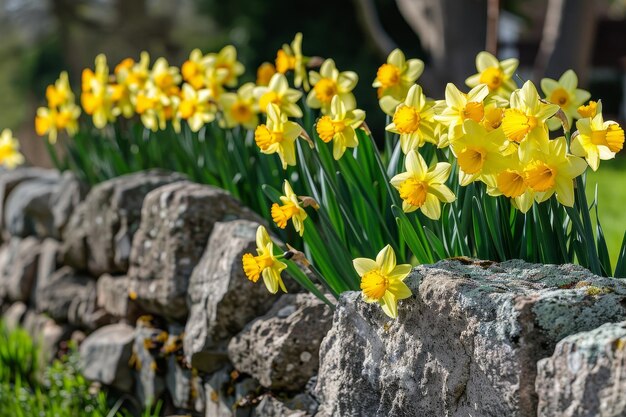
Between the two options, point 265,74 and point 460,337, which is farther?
point 265,74

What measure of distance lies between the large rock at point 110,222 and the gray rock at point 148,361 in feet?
1.16

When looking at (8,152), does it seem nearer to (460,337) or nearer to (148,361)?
(148,361)

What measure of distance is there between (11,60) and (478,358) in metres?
13.1

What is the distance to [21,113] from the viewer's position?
12.4 meters

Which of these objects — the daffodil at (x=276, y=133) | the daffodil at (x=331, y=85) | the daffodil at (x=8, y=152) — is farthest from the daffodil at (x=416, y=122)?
the daffodil at (x=8, y=152)

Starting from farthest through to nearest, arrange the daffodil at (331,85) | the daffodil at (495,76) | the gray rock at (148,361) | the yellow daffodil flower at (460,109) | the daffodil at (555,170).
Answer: the gray rock at (148,361)
the daffodil at (331,85)
the daffodil at (495,76)
the yellow daffodil flower at (460,109)
the daffodil at (555,170)

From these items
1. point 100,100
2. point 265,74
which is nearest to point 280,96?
point 265,74

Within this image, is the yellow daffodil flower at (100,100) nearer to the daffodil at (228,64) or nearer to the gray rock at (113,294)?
the daffodil at (228,64)

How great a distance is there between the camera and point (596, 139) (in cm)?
177

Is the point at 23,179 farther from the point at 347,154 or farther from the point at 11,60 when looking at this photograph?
the point at 11,60

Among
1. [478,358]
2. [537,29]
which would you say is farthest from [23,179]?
[537,29]

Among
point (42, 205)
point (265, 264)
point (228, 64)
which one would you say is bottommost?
point (265, 264)

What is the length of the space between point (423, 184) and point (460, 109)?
7.1 inches

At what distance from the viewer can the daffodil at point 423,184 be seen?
75.4 inches
